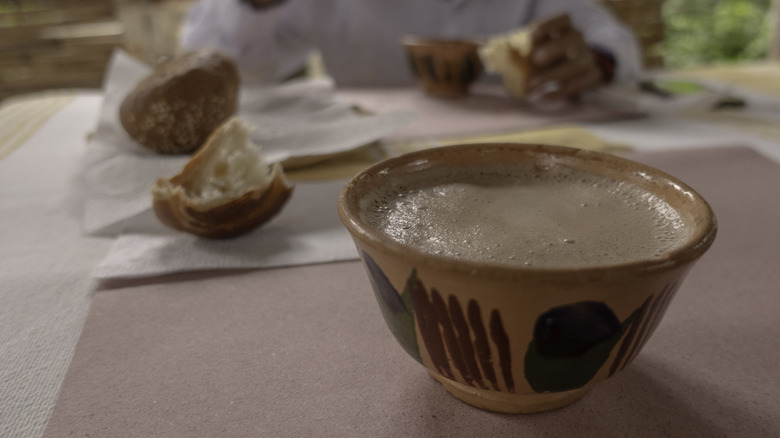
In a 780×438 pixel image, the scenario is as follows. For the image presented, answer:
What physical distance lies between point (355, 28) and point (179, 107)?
1008 mm

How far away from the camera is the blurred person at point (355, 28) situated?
1503 millimetres

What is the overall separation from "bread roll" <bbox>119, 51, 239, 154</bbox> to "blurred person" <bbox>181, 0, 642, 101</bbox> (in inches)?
25.0

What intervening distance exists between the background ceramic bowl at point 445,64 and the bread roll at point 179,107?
0.49 meters

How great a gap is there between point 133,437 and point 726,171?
0.83m

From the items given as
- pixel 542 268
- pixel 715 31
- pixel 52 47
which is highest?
pixel 542 268

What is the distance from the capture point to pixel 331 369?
42 cm

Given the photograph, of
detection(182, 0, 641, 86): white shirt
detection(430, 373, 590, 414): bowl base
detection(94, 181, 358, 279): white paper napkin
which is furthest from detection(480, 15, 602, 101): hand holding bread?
detection(430, 373, 590, 414): bowl base

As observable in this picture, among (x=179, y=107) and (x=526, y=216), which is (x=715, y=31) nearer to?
(x=179, y=107)

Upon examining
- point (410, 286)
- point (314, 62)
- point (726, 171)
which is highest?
point (410, 286)

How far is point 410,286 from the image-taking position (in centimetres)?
32

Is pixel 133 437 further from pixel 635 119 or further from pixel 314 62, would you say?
pixel 314 62

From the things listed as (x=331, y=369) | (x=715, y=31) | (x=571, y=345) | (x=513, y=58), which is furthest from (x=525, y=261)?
(x=715, y=31)

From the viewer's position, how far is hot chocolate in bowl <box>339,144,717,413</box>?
0.97 ft

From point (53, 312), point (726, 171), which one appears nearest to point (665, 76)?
point (726, 171)
